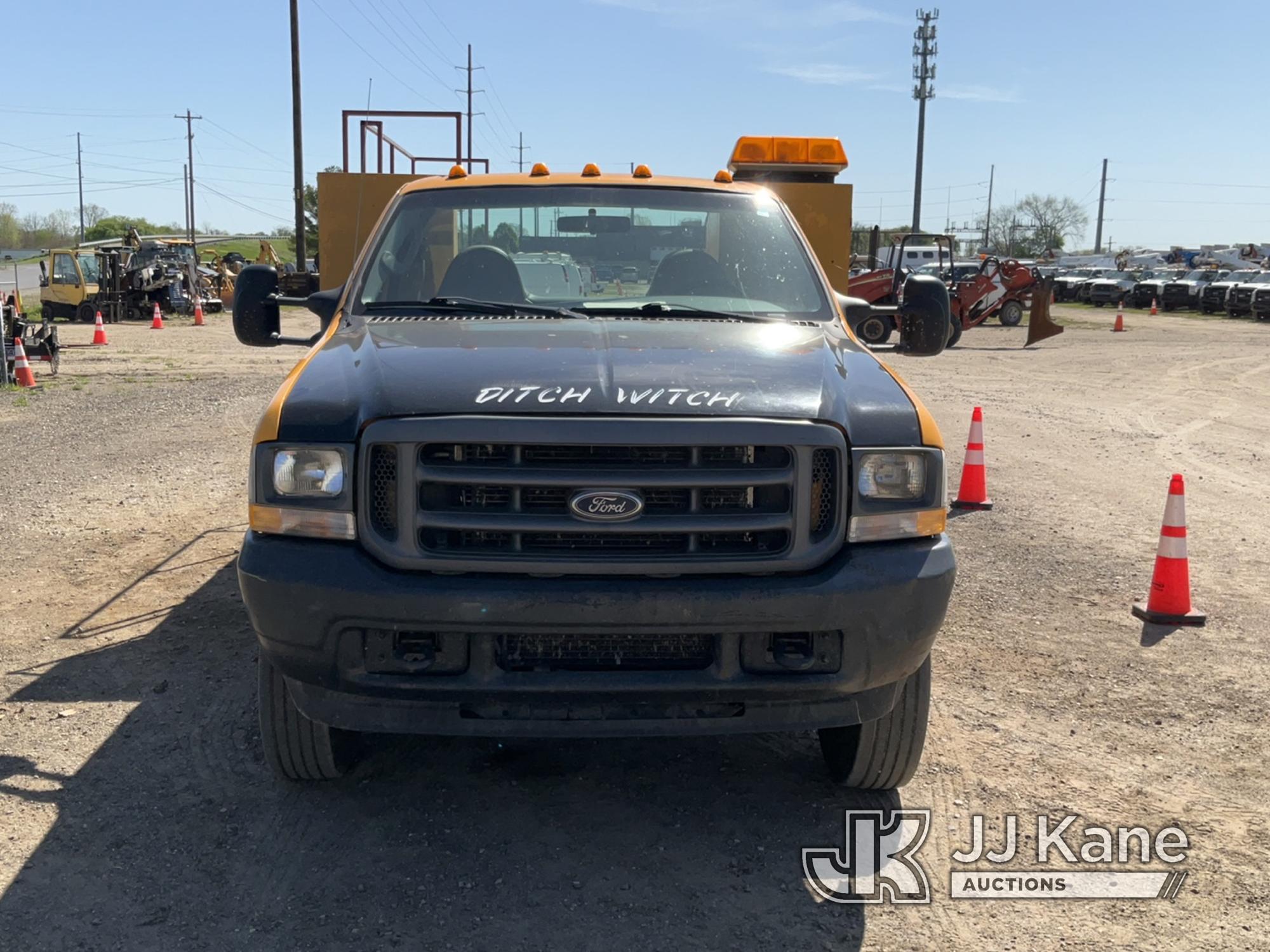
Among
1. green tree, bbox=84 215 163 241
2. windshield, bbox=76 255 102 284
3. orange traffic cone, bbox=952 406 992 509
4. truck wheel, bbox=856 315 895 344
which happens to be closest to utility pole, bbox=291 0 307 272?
windshield, bbox=76 255 102 284

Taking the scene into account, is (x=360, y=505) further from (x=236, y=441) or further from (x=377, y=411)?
(x=236, y=441)

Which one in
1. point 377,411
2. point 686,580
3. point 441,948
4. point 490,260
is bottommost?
point 441,948

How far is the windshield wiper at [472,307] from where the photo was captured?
13.7 ft

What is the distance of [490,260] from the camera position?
4.49 metres

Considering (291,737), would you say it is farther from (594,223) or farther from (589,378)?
(594,223)

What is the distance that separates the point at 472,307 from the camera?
4227 millimetres

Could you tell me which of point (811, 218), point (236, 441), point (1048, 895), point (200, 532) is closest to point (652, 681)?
point (1048, 895)

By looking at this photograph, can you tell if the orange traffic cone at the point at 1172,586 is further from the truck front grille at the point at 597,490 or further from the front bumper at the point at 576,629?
the truck front grille at the point at 597,490

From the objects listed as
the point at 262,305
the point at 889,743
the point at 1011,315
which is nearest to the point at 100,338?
the point at 262,305

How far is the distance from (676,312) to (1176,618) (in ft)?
10.6

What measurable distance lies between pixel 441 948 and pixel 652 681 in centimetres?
86

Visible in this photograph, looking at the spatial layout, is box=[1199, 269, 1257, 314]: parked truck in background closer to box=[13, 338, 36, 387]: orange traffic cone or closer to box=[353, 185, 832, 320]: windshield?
box=[13, 338, 36, 387]: orange traffic cone

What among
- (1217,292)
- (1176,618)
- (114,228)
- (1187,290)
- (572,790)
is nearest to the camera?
(572,790)

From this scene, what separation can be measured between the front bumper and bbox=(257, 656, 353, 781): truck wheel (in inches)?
15.2
